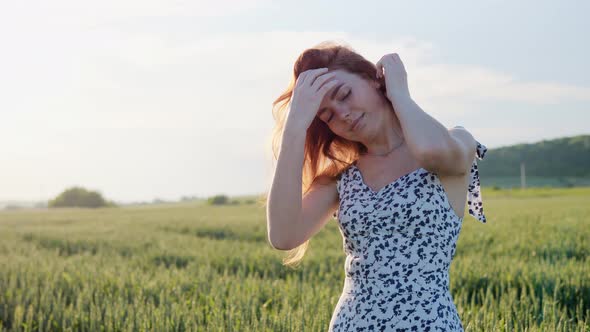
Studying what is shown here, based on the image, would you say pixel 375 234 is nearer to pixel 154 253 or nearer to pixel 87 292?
pixel 87 292

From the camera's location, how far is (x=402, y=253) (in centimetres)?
208

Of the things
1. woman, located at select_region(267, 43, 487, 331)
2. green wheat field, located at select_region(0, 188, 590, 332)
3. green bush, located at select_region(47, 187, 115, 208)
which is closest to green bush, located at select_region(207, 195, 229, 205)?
green bush, located at select_region(47, 187, 115, 208)

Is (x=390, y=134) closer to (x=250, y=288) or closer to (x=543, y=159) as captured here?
(x=250, y=288)

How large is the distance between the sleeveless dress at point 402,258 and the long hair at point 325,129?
13.9 inches

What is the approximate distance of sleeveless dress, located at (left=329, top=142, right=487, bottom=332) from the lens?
2.05 meters

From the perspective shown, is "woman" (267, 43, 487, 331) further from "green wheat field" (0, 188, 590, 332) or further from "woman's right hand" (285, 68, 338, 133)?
"green wheat field" (0, 188, 590, 332)

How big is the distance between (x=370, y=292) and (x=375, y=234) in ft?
0.72

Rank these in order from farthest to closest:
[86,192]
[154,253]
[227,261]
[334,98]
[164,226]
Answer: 1. [86,192]
2. [164,226]
3. [154,253]
4. [227,261]
5. [334,98]

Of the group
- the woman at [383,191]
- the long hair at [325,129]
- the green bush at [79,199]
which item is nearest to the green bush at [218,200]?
the green bush at [79,199]

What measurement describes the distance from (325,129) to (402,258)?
2.43ft

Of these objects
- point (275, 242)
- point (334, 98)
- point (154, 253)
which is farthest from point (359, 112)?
point (154, 253)

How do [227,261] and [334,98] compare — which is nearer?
[334,98]

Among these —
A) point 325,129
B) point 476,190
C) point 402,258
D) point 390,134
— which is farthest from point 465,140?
point 325,129

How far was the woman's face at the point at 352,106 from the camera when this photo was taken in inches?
86.4
